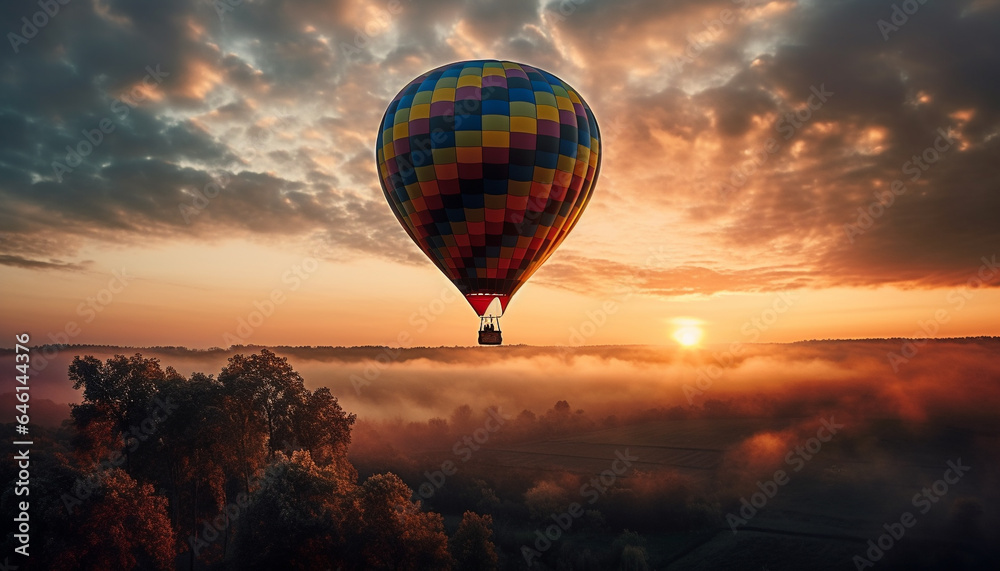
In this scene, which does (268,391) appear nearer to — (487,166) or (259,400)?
(259,400)
